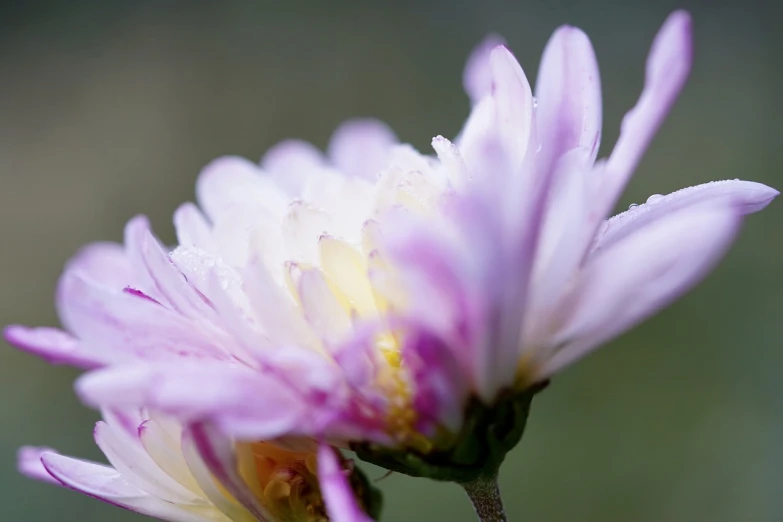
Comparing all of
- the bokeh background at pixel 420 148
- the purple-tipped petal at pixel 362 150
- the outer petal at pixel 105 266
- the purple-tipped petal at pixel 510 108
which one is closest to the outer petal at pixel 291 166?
the purple-tipped petal at pixel 362 150

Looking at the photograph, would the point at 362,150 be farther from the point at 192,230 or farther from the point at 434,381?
the point at 434,381

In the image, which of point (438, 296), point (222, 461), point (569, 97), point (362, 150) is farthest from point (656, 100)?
point (362, 150)

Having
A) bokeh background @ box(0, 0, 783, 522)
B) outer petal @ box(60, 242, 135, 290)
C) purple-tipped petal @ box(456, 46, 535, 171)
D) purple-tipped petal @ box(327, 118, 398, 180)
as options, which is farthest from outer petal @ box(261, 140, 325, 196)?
bokeh background @ box(0, 0, 783, 522)

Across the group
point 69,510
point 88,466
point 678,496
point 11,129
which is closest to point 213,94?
point 11,129

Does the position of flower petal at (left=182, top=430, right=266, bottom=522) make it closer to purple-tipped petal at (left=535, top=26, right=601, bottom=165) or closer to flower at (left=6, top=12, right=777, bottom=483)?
flower at (left=6, top=12, right=777, bottom=483)

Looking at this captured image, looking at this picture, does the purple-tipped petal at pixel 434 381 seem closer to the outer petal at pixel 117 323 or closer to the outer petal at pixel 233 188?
the outer petal at pixel 117 323

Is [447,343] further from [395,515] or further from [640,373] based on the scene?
[640,373]

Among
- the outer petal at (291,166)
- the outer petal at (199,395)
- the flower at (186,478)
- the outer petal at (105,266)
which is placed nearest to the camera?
the outer petal at (199,395)
